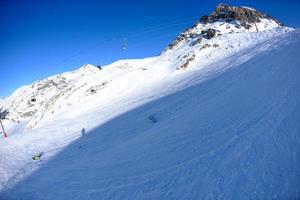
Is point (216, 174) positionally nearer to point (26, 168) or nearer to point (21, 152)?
point (26, 168)

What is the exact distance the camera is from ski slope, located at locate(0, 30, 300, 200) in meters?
9.22

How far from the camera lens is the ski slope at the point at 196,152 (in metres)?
9.22

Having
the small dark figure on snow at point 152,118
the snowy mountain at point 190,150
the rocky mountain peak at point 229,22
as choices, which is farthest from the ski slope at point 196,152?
the rocky mountain peak at point 229,22

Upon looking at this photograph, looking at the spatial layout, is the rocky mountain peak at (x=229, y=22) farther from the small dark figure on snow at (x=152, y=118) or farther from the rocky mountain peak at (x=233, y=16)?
the small dark figure on snow at (x=152, y=118)

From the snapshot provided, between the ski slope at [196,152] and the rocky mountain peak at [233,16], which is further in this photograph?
the rocky mountain peak at [233,16]

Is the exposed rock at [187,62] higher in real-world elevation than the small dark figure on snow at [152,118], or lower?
higher

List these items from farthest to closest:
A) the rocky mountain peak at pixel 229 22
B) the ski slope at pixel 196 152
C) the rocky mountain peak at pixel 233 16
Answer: the rocky mountain peak at pixel 233 16 < the rocky mountain peak at pixel 229 22 < the ski slope at pixel 196 152

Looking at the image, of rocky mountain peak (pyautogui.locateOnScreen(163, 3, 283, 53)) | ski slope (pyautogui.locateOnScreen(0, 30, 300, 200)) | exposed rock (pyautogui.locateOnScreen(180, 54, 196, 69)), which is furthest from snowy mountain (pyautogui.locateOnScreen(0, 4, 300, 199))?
rocky mountain peak (pyautogui.locateOnScreen(163, 3, 283, 53))

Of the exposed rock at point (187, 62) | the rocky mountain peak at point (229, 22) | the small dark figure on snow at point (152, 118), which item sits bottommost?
the small dark figure on snow at point (152, 118)

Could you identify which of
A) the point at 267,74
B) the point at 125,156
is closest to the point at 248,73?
the point at 267,74

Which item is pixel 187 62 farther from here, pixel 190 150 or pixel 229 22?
pixel 229 22

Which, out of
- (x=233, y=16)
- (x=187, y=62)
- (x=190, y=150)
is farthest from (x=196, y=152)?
(x=233, y=16)

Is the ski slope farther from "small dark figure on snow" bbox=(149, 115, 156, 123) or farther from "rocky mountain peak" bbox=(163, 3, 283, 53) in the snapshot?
"rocky mountain peak" bbox=(163, 3, 283, 53)

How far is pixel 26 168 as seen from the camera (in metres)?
20.5
